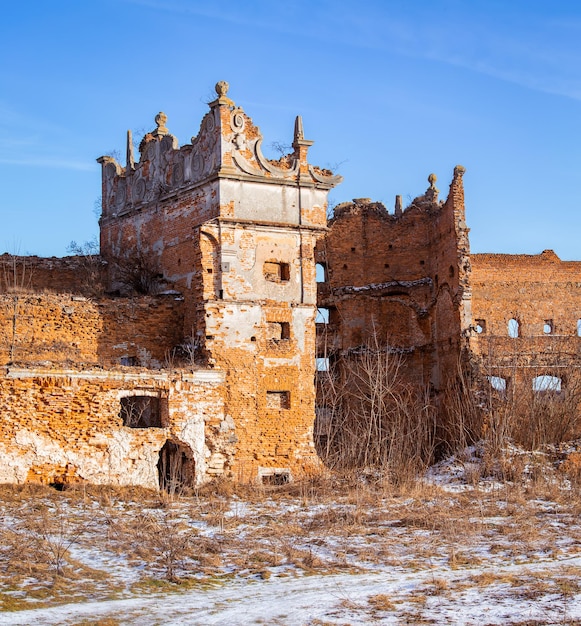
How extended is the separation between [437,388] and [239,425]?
832 centimetres

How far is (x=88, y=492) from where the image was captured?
58.9 feet

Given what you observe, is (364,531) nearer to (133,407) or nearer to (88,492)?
(88,492)

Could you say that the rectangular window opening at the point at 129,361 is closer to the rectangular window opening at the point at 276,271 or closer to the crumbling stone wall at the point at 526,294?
the rectangular window opening at the point at 276,271

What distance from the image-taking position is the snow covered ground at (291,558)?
34.1 feet

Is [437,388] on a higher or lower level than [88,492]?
higher

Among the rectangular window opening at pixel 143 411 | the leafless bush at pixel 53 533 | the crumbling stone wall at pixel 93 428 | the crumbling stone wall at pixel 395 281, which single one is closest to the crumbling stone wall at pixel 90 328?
the rectangular window opening at pixel 143 411

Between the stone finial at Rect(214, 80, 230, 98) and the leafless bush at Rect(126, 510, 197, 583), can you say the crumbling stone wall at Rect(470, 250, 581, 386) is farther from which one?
the leafless bush at Rect(126, 510, 197, 583)

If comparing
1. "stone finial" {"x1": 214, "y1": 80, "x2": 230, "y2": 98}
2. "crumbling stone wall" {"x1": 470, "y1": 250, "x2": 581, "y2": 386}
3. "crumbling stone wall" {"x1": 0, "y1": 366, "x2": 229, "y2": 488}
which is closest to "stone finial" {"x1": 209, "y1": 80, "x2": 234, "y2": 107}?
"stone finial" {"x1": 214, "y1": 80, "x2": 230, "y2": 98}

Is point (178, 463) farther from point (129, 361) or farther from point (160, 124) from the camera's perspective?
point (160, 124)

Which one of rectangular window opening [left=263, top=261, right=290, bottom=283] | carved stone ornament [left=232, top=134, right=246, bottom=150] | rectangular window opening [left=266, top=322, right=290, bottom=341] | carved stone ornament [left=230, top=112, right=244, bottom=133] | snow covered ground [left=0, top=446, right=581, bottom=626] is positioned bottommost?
snow covered ground [left=0, top=446, right=581, bottom=626]

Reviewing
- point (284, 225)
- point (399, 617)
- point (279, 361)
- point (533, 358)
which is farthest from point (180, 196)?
point (399, 617)

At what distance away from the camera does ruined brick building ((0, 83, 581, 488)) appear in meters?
19.1

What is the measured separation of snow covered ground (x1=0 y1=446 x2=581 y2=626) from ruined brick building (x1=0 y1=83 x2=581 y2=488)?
1.59m

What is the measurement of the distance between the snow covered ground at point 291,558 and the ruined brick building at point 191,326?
5.23 feet
